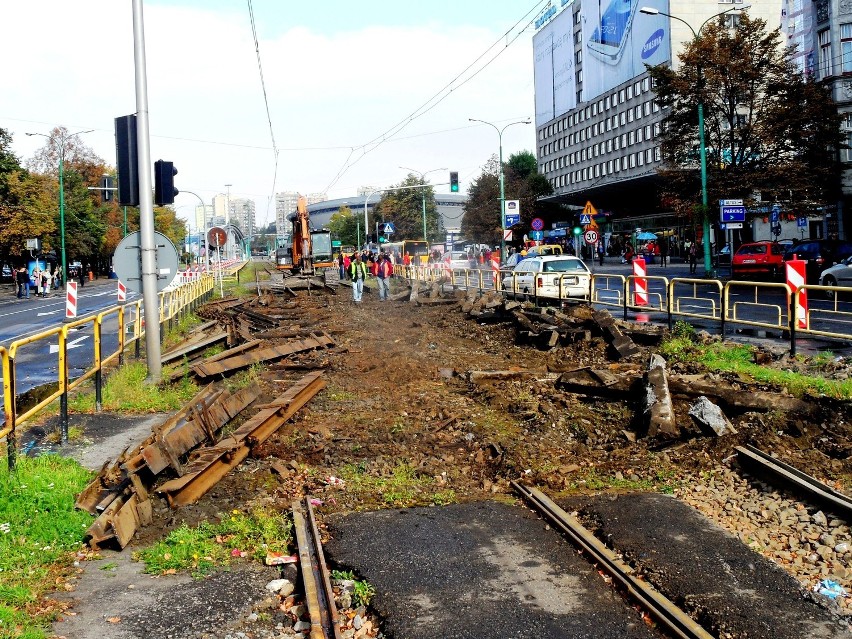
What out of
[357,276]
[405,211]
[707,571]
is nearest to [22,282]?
[357,276]

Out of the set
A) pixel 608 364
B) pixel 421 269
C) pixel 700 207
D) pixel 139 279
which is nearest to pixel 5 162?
pixel 421 269

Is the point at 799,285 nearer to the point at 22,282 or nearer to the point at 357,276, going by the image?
the point at 357,276

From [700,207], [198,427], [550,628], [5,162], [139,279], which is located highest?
[5,162]

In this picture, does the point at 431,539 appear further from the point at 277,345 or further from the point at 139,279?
the point at 277,345

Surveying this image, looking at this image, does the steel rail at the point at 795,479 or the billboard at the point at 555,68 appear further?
the billboard at the point at 555,68

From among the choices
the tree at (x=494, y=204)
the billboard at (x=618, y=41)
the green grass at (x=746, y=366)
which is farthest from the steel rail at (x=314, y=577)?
the tree at (x=494, y=204)

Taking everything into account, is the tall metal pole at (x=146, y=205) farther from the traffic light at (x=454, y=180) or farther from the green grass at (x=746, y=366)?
the traffic light at (x=454, y=180)

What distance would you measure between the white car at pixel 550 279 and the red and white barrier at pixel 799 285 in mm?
7475

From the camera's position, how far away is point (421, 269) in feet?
144

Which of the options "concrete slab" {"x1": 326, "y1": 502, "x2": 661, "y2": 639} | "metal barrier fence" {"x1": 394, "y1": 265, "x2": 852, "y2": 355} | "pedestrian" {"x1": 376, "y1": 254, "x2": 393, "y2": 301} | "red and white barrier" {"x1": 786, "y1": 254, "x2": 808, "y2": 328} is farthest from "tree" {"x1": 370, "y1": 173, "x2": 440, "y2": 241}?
"concrete slab" {"x1": 326, "y1": 502, "x2": 661, "y2": 639}

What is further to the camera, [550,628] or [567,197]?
[567,197]

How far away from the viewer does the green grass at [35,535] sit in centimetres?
498

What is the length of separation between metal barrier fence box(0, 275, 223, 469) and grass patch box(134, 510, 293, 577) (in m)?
2.26

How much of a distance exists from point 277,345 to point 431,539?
10822 mm
